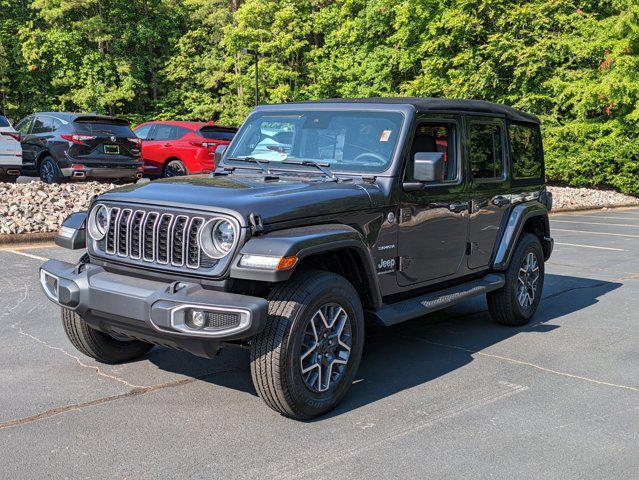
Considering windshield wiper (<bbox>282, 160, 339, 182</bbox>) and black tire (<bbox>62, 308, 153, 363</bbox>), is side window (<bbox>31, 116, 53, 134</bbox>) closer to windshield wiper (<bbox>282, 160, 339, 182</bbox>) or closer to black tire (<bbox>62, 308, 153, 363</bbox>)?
black tire (<bbox>62, 308, 153, 363</bbox>)

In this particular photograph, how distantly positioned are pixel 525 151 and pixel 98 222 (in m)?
4.12

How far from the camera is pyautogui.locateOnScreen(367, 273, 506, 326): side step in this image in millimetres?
4766

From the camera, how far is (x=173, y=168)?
18250 mm

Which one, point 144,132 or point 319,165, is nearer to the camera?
point 319,165

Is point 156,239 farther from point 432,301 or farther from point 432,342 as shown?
point 432,342

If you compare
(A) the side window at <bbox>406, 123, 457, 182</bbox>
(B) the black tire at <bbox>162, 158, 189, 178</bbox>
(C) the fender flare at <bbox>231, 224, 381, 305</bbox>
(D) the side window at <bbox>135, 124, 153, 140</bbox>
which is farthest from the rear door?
(C) the fender flare at <bbox>231, 224, 381, 305</bbox>

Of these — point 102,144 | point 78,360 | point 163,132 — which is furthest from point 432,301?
point 163,132

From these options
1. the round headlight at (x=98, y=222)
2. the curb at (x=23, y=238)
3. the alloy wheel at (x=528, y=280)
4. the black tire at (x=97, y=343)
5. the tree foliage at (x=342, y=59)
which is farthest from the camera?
the tree foliage at (x=342, y=59)

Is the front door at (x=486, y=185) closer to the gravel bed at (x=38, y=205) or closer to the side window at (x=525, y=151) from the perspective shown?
the side window at (x=525, y=151)

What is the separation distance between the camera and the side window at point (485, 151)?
5953mm

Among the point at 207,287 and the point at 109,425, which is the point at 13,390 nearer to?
the point at 109,425

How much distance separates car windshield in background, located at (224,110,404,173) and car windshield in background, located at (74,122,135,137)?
10.5 m

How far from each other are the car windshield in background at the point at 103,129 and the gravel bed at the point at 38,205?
2074 millimetres

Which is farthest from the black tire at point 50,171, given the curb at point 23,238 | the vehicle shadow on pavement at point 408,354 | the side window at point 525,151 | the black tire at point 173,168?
the side window at point 525,151
